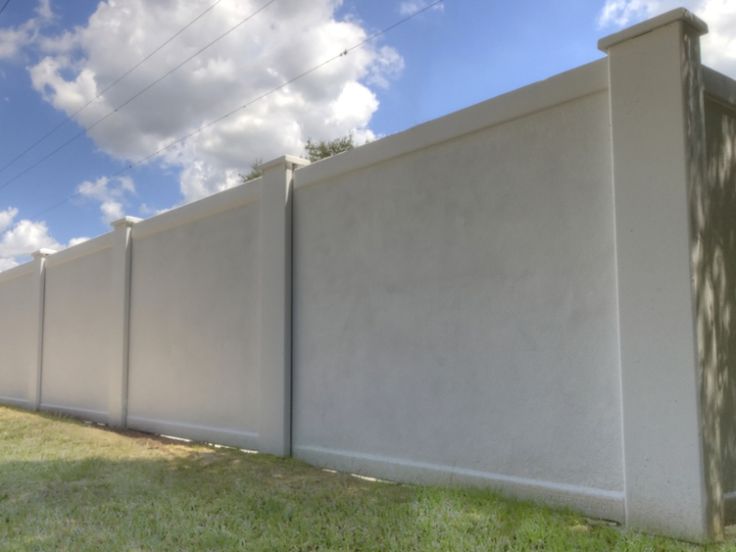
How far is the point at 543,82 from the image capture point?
4.70 meters

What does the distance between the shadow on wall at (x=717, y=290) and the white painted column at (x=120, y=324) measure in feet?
26.4

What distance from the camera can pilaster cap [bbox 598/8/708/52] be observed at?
3945 mm

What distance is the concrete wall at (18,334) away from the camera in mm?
12828

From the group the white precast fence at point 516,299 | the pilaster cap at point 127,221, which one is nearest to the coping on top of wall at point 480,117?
the white precast fence at point 516,299

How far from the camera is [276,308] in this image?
685cm

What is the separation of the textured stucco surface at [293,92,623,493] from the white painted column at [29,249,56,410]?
8.06m

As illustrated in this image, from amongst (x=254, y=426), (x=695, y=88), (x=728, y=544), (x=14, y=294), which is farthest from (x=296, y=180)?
(x=14, y=294)

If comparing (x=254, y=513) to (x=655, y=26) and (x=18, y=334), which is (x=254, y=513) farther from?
(x=18, y=334)

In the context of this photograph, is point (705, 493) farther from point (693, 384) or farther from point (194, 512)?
point (194, 512)

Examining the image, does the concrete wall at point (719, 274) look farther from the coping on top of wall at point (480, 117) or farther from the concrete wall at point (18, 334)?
the concrete wall at point (18, 334)

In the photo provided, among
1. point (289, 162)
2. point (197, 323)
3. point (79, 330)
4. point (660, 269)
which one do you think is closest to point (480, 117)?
point (660, 269)

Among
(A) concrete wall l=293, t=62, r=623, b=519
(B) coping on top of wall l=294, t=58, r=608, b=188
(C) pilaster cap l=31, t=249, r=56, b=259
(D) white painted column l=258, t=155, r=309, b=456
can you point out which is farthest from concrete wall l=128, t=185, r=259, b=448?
(C) pilaster cap l=31, t=249, r=56, b=259

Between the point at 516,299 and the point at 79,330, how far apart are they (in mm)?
8837

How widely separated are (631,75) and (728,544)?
2881 millimetres
